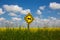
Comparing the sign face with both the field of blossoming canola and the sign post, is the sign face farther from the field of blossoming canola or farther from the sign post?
the field of blossoming canola

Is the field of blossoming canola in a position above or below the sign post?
below

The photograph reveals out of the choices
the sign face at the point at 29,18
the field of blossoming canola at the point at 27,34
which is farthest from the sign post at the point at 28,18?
the field of blossoming canola at the point at 27,34

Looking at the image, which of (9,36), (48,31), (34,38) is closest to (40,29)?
(48,31)

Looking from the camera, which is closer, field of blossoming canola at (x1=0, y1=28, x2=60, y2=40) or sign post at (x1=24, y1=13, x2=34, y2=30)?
field of blossoming canola at (x1=0, y1=28, x2=60, y2=40)

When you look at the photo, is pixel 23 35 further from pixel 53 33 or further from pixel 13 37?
pixel 53 33

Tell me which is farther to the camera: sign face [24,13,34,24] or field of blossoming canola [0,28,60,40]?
sign face [24,13,34,24]

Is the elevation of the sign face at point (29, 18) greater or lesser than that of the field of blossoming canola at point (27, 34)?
greater

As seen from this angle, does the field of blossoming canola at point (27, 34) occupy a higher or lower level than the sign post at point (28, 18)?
lower

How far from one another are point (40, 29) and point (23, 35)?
1.32m

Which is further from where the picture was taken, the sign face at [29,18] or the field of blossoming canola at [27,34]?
the sign face at [29,18]

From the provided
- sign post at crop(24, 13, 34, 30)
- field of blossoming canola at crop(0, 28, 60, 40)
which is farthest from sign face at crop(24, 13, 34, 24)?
field of blossoming canola at crop(0, 28, 60, 40)

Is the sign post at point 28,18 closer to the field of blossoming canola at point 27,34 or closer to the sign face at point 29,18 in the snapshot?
the sign face at point 29,18

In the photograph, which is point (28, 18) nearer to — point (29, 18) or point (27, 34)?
point (29, 18)

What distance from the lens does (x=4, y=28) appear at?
31.9 feet
